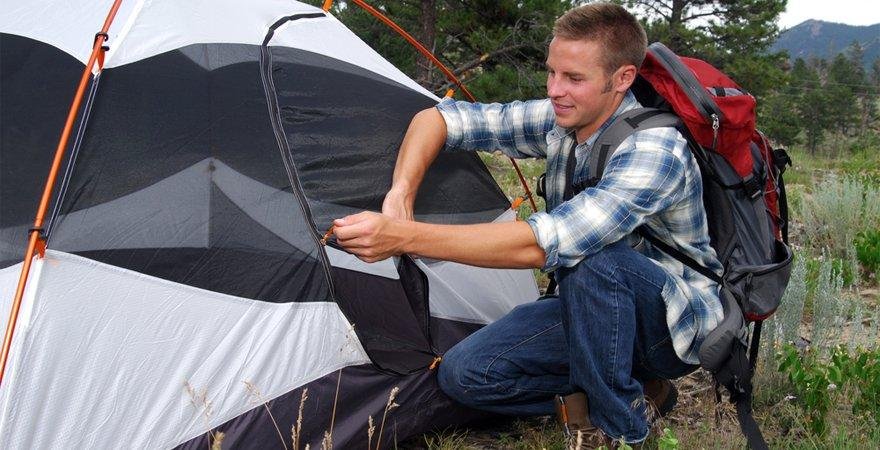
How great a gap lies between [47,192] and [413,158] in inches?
47.4

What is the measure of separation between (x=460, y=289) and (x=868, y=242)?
3.00 meters

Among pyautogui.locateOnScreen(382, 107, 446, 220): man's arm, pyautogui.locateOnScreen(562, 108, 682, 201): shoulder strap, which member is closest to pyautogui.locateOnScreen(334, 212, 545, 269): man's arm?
pyautogui.locateOnScreen(562, 108, 682, 201): shoulder strap

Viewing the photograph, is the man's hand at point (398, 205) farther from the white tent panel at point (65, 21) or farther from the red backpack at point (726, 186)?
the white tent panel at point (65, 21)

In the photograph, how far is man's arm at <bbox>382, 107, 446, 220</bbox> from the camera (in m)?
2.88

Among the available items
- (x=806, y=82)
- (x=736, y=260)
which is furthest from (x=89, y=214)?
(x=806, y=82)

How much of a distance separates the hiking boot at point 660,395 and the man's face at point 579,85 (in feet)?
3.15

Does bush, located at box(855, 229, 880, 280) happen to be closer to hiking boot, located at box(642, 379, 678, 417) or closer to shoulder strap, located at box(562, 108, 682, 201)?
hiking boot, located at box(642, 379, 678, 417)

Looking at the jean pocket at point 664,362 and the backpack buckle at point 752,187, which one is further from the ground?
the backpack buckle at point 752,187

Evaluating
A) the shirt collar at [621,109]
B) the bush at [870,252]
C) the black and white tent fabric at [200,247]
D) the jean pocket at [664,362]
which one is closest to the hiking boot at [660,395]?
the jean pocket at [664,362]

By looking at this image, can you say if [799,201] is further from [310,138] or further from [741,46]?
[741,46]

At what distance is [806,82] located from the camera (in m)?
42.1

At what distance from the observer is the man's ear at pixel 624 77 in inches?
105

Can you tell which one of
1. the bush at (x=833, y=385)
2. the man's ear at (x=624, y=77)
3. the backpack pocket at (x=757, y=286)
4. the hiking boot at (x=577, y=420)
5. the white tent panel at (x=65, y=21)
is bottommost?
the hiking boot at (x=577, y=420)

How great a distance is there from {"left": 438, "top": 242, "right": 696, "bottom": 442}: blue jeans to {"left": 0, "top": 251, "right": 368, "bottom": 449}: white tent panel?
0.58 m
